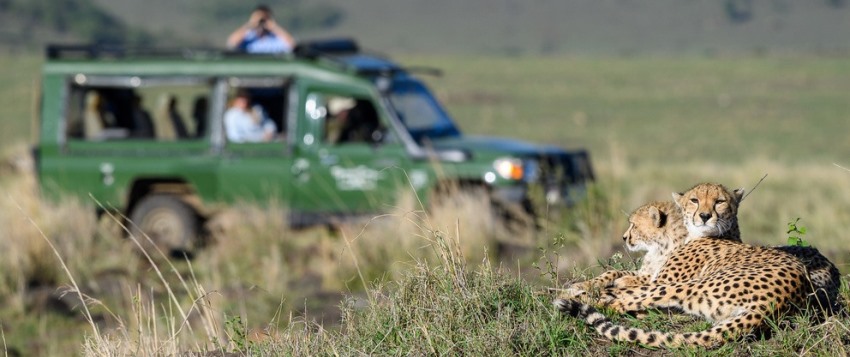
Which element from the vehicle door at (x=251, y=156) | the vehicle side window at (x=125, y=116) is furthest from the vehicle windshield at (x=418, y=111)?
the vehicle side window at (x=125, y=116)

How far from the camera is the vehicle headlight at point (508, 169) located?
1430cm

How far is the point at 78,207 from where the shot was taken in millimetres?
15039

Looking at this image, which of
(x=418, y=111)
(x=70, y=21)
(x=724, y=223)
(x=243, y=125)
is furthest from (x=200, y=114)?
(x=70, y=21)

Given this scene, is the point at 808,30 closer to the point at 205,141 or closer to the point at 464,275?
the point at 205,141

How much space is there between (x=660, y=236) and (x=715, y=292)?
671 mm

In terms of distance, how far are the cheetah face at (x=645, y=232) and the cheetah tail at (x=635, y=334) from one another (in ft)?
2.05

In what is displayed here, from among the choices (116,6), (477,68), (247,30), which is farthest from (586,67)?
(247,30)

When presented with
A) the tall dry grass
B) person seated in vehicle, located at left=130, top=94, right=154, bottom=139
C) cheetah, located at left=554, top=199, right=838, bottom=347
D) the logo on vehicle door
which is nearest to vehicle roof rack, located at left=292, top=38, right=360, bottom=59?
the logo on vehicle door

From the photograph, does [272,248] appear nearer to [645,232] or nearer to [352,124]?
[352,124]

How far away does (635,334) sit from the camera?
5.51 m

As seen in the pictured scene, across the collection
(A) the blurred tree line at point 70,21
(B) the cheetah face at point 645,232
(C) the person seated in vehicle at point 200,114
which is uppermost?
(B) the cheetah face at point 645,232

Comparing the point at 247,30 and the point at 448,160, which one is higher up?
the point at 247,30

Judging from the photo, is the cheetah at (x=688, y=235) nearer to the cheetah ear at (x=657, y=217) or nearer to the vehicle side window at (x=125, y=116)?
the cheetah ear at (x=657, y=217)

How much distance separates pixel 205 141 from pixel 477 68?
7638 cm
